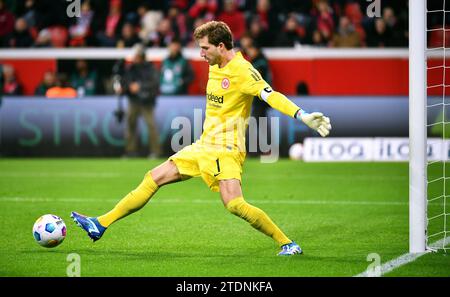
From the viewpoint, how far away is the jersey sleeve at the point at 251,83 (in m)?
7.32

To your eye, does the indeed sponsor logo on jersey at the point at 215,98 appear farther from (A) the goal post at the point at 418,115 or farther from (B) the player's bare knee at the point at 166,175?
(A) the goal post at the point at 418,115

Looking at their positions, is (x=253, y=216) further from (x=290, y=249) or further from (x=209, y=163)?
(x=209, y=163)

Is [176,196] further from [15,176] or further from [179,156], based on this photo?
[179,156]

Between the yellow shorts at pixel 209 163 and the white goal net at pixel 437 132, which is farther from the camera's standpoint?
the white goal net at pixel 437 132

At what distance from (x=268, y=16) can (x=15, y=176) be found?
7.67m

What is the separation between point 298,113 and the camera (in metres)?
6.98

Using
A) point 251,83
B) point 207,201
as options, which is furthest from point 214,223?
point 251,83

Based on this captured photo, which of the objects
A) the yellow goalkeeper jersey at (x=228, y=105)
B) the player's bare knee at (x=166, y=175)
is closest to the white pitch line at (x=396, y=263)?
the yellow goalkeeper jersey at (x=228, y=105)

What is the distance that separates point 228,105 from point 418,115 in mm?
1552

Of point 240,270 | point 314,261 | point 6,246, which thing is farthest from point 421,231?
point 6,246

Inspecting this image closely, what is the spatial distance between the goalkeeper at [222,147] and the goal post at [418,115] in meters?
1.05

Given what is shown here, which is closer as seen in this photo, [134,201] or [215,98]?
[215,98]

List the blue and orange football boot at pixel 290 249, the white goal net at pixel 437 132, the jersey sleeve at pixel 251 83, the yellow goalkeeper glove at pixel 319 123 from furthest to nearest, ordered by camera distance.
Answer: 1. the white goal net at pixel 437 132
2. the blue and orange football boot at pixel 290 249
3. the jersey sleeve at pixel 251 83
4. the yellow goalkeeper glove at pixel 319 123
